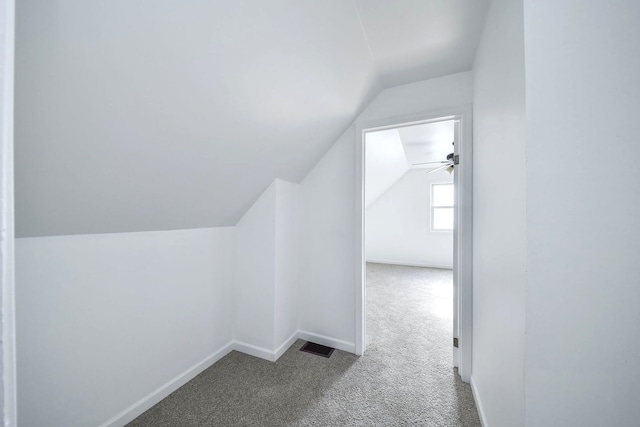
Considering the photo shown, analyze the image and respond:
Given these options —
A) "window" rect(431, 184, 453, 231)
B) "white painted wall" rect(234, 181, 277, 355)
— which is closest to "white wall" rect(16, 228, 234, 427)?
"white painted wall" rect(234, 181, 277, 355)

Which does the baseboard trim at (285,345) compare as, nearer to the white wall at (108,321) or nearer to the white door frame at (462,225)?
the white wall at (108,321)

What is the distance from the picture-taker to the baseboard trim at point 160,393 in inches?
50.3

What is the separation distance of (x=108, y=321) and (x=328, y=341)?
1573mm

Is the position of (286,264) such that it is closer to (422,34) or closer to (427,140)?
(422,34)

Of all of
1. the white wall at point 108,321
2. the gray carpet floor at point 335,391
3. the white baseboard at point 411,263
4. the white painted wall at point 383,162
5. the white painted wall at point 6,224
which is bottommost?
the gray carpet floor at point 335,391

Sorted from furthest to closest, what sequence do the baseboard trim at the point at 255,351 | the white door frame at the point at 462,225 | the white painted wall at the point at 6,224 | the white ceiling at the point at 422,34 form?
the baseboard trim at the point at 255,351, the white door frame at the point at 462,225, the white ceiling at the point at 422,34, the white painted wall at the point at 6,224

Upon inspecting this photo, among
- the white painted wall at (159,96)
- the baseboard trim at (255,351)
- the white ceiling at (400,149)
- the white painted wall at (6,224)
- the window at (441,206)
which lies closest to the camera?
the white painted wall at (6,224)

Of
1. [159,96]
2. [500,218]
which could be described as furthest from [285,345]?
[159,96]

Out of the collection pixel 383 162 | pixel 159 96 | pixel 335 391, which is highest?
pixel 383 162

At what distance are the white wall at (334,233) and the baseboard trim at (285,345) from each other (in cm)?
12

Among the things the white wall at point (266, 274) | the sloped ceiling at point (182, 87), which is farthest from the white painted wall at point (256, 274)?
the sloped ceiling at point (182, 87)

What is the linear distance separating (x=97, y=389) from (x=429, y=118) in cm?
258

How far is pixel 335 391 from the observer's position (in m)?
1.58

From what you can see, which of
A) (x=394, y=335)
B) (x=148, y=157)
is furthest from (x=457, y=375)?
(x=148, y=157)
